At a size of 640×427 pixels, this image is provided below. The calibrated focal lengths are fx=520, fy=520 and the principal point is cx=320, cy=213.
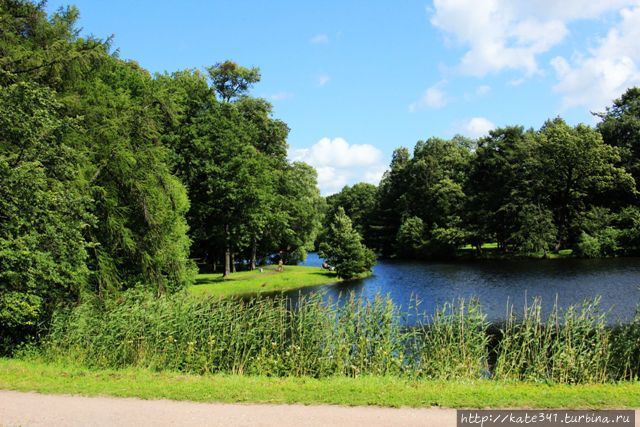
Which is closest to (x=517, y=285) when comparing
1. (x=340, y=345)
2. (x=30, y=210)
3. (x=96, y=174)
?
(x=340, y=345)

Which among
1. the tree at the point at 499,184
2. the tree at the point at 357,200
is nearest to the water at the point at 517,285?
the tree at the point at 499,184

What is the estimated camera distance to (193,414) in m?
7.52

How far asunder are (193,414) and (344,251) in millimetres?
40163

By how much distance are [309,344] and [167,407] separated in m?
4.95

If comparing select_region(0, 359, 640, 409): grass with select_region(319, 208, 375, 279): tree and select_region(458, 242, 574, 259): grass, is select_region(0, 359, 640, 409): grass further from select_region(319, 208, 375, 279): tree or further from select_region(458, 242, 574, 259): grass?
select_region(458, 242, 574, 259): grass

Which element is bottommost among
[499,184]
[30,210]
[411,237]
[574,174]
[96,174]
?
[30,210]

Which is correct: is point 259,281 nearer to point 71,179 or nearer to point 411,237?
point 71,179

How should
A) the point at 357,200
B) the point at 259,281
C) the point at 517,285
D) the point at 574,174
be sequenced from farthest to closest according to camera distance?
1. the point at 357,200
2. the point at 574,174
3. the point at 259,281
4. the point at 517,285

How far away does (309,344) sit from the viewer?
12.3m

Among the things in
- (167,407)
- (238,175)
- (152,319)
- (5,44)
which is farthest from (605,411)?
(238,175)

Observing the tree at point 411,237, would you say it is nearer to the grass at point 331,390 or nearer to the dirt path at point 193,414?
the grass at point 331,390

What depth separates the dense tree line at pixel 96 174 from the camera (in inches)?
497

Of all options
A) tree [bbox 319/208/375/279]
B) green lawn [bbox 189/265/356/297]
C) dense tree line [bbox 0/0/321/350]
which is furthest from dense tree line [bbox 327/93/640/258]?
dense tree line [bbox 0/0/321/350]

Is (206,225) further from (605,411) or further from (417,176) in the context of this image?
(417,176)
